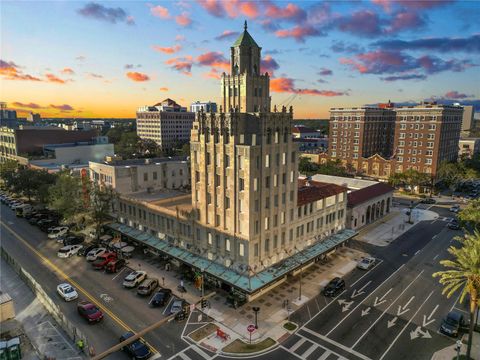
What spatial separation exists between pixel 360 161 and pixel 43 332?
137994 mm

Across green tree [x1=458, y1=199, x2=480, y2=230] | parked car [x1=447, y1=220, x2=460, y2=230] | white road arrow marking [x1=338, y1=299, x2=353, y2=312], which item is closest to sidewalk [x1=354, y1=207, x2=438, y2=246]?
parked car [x1=447, y1=220, x2=460, y2=230]

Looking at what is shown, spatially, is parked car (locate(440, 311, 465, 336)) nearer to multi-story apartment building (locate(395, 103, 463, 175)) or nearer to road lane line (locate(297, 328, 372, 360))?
road lane line (locate(297, 328, 372, 360))

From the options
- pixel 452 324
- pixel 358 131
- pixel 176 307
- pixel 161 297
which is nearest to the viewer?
pixel 452 324

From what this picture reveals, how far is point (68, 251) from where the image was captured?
63.3 m

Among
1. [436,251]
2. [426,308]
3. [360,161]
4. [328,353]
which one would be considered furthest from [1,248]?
[360,161]

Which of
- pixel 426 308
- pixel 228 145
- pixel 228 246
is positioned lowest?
pixel 426 308

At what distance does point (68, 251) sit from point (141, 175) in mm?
22387

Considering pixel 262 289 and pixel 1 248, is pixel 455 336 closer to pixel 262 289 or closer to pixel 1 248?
pixel 262 289

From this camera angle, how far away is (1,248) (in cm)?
6406

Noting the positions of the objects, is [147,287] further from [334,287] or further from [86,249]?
[334,287]

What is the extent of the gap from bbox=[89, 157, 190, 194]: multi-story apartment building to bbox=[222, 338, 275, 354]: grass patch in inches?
1813

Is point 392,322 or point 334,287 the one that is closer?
point 392,322

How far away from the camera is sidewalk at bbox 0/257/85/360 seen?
120 ft

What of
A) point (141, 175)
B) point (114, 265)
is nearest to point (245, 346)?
point (114, 265)
